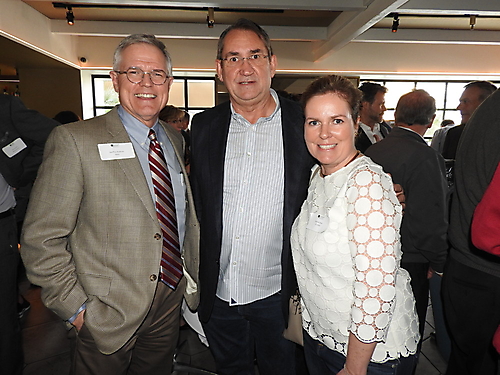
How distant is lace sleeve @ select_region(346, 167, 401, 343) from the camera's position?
1.19 meters

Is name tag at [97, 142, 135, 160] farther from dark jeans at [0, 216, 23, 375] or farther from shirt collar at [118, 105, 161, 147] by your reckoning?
dark jeans at [0, 216, 23, 375]

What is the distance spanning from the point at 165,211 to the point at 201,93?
9407mm

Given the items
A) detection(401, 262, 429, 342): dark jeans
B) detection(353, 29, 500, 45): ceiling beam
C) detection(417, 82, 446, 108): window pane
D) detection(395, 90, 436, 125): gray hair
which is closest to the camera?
detection(401, 262, 429, 342): dark jeans

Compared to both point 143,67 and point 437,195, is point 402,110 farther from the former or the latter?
point 143,67

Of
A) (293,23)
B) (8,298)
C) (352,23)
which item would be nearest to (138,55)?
(8,298)

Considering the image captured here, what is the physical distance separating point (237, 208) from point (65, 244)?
0.77 meters

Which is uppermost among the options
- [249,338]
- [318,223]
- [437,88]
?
[437,88]

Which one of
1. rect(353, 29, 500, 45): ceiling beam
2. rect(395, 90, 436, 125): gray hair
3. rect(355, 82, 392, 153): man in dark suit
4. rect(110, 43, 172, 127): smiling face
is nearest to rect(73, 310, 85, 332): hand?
rect(110, 43, 172, 127): smiling face

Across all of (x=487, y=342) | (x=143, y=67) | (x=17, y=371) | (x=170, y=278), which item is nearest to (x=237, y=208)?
(x=170, y=278)

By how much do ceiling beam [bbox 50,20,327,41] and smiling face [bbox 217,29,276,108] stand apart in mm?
7131

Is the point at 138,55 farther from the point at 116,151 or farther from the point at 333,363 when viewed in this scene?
the point at 333,363

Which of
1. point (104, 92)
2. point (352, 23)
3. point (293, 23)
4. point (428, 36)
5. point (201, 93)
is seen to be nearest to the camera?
point (352, 23)

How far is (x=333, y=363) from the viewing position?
1.40m

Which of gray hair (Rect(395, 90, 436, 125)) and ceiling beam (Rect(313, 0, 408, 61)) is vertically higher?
ceiling beam (Rect(313, 0, 408, 61))
